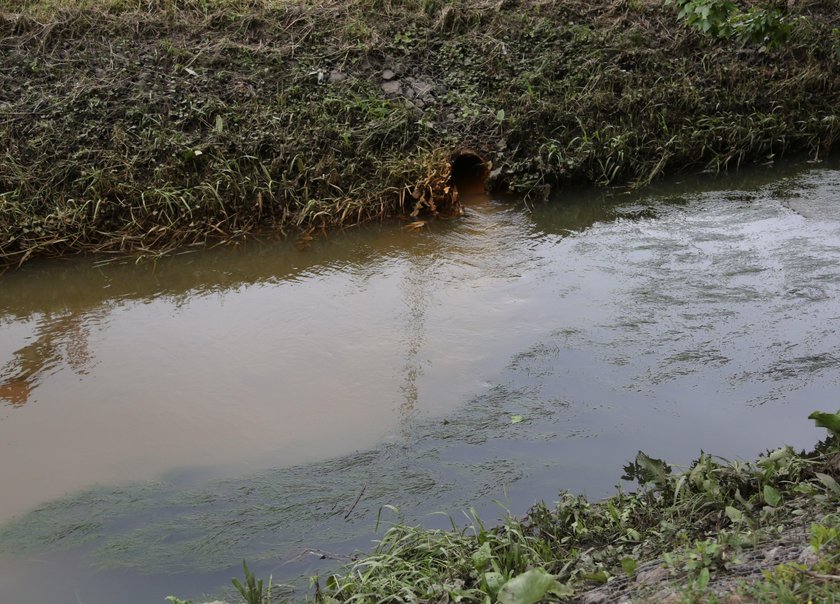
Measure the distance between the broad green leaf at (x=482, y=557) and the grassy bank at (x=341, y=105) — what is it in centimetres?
484

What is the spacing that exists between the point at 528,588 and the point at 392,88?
687 centimetres

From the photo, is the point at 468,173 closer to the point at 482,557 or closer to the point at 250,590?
the point at 482,557

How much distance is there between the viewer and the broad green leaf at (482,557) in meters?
3.56

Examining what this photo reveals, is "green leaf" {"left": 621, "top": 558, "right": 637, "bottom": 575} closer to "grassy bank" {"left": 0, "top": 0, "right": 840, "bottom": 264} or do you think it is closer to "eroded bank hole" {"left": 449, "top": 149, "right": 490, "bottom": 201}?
"grassy bank" {"left": 0, "top": 0, "right": 840, "bottom": 264}

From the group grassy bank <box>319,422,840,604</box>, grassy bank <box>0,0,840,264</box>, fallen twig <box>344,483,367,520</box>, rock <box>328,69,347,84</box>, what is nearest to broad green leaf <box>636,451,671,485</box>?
grassy bank <box>319,422,840,604</box>

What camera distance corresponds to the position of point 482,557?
11.7 ft

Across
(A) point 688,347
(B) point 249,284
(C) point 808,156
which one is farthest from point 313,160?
(C) point 808,156

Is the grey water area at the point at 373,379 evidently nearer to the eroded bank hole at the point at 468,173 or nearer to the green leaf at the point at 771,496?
the eroded bank hole at the point at 468,173

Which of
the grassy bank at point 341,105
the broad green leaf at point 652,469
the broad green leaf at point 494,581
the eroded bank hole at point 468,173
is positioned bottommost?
the broad green leaf at point 652,469

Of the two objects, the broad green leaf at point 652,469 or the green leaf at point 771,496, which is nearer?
the green leaf at point 771,496

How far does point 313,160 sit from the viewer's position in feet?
27.3

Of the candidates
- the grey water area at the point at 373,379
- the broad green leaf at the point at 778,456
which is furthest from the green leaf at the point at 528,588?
the broad green leaf at the point at 778,456

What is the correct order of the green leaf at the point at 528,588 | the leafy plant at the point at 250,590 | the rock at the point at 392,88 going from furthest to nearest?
1. the rock at the point at 392,88
2. the leafy plant at the point at 250,590
3. the green leaf at the point at 528,588

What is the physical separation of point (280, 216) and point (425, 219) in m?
1.32
